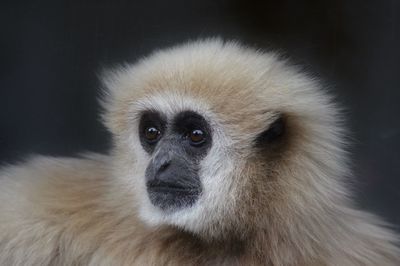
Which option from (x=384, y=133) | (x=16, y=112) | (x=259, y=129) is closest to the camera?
(x=259, y=129)

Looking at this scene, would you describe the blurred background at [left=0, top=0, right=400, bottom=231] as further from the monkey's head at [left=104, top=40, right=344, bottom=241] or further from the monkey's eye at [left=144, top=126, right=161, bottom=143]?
the monkey's eye at [left=144, top=126, right=161, bottom=143]

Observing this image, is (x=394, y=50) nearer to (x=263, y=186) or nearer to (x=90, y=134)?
(x=263, y=186)

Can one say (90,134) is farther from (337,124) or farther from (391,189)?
(391,189)

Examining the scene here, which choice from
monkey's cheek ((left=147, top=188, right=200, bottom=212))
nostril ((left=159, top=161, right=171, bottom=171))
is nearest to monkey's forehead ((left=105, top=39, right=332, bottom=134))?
nostril ((left=159, top=161, right=171, bottom=171))

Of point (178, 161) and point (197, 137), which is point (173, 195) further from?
point (197, 137)

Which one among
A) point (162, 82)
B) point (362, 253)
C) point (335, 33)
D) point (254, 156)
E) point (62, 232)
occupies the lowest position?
point (62, 232)

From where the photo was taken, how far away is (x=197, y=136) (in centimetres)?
261

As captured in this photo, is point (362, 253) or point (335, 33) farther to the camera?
point (335, 33)

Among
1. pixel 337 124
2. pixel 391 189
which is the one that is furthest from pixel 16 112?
pixel 391 189

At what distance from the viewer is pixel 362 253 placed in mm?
2711

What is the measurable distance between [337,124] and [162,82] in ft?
2.39

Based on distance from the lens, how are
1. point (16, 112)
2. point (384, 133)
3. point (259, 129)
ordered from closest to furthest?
point (259, 129) < point (16, 112) < point (384, 133)

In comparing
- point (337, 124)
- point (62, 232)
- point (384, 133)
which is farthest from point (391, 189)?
point (62, 232)

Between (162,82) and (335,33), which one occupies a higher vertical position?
(335,33)
